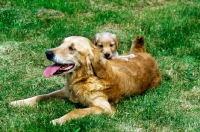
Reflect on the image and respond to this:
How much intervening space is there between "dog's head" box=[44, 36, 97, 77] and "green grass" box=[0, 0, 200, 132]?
497 mm

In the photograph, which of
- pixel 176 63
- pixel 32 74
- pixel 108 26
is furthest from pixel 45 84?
pixel 108 26

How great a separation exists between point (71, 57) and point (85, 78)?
0.34m

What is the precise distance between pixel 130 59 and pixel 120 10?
448 centimetres

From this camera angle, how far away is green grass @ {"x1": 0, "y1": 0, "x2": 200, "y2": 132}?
539cm

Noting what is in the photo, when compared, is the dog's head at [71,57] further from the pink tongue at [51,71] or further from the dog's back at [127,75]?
the dog's back at [127,75]

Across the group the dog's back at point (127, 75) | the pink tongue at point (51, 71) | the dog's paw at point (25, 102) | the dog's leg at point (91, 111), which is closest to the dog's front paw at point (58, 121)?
the dog's leg at point (91, 111)

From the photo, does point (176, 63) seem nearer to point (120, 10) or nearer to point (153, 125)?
point (153, 125)

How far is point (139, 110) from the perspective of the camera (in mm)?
5773

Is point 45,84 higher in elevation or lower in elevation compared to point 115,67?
lower

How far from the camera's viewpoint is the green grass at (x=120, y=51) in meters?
5.39

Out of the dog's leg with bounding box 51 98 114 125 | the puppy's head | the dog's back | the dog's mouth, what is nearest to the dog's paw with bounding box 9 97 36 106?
the dog's mouth

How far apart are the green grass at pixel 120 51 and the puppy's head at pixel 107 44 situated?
78 centimetres

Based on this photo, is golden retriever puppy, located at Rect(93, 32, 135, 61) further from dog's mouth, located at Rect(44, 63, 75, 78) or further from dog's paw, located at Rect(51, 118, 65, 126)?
dog's paw, located at Rect(51, 118, 65, 126)

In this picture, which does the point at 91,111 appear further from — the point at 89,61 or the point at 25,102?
the point at 25,102
